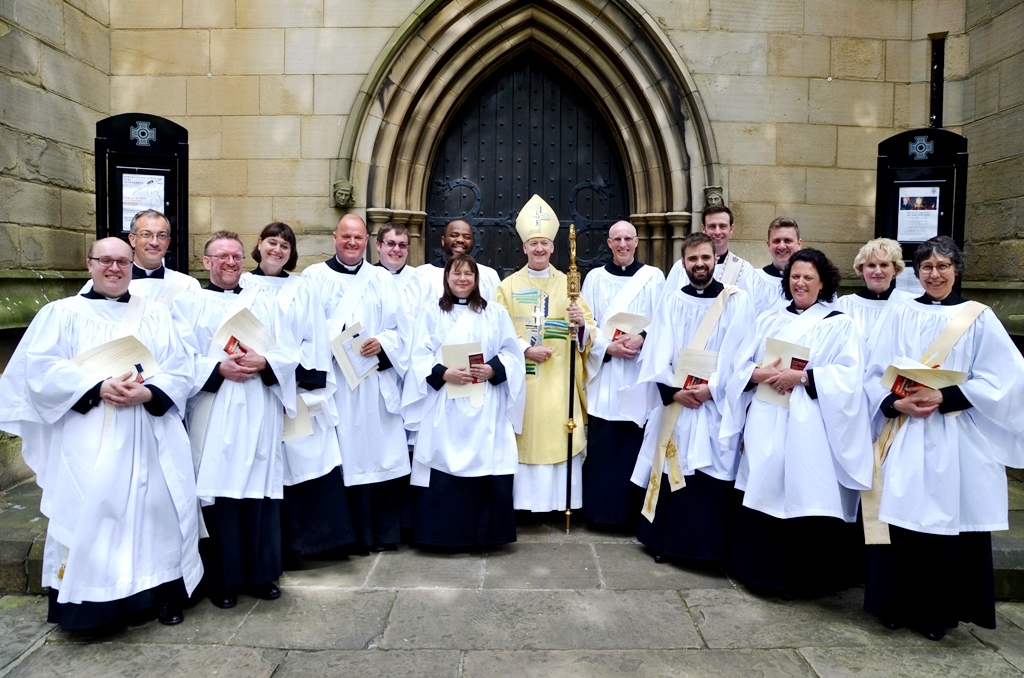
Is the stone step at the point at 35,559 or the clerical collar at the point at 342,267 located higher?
the clerical collar at the point at 342,267

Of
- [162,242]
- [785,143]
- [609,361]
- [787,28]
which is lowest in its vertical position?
[609,361]

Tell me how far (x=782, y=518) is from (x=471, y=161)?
4275 mm

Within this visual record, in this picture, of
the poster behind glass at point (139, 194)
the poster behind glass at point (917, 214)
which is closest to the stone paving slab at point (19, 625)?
the poster behind glass at point (139, 194)

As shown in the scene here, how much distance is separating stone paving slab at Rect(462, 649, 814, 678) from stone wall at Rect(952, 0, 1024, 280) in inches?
161

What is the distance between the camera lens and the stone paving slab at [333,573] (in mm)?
4184

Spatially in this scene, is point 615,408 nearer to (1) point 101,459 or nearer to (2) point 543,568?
(2) point 543,568

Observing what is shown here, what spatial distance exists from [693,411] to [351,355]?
1994 millimetres

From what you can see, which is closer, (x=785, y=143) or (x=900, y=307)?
(x=900, y=307)

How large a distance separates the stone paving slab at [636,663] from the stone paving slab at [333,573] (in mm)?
1086

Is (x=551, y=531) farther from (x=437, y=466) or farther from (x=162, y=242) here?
(x=162, y=242)

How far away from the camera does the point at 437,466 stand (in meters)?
A: 4.59

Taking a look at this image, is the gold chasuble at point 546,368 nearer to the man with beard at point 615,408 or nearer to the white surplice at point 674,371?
the man with beard at point 615,408

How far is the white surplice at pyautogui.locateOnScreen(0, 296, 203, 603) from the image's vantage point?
3406 millimetres

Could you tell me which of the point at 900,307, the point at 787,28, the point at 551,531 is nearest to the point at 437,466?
the point at 551,531
